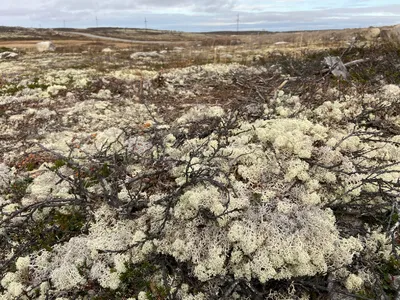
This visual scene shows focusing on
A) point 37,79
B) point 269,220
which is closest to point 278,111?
point 269,220

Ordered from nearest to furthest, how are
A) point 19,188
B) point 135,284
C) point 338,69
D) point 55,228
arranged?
point 135,284, point 55,228, point 19,188, point 338,69

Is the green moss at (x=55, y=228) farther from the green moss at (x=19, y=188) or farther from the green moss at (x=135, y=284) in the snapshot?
the green moss at (x=135, y=284)

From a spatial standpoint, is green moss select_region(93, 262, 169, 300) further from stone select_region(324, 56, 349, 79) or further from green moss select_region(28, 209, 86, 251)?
stone select_region(324, 56, 349, 79)

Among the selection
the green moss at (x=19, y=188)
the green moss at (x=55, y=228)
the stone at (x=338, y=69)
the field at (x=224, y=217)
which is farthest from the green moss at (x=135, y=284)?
the stone at (x=338, y=69)

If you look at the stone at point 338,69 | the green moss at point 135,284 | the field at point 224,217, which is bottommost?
the green moss at point 135,284

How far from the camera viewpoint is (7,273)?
10.4ft

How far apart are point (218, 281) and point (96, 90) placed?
8.80 metres

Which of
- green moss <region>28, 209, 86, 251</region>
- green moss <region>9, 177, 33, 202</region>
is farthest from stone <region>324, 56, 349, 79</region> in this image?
green moss <region>9, 177, 33, 202</region>

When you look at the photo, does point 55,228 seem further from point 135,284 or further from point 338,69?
point 338,69

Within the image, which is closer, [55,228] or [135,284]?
[135,284]

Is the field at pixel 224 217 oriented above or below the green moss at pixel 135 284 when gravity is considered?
above

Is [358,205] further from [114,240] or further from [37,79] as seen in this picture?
[37,79]

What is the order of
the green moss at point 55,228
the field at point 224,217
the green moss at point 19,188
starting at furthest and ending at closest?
the green moss at point 19,188
the green moss at point 55,228
the field at point 224,217

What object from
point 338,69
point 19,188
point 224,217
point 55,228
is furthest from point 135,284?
point 338,69
